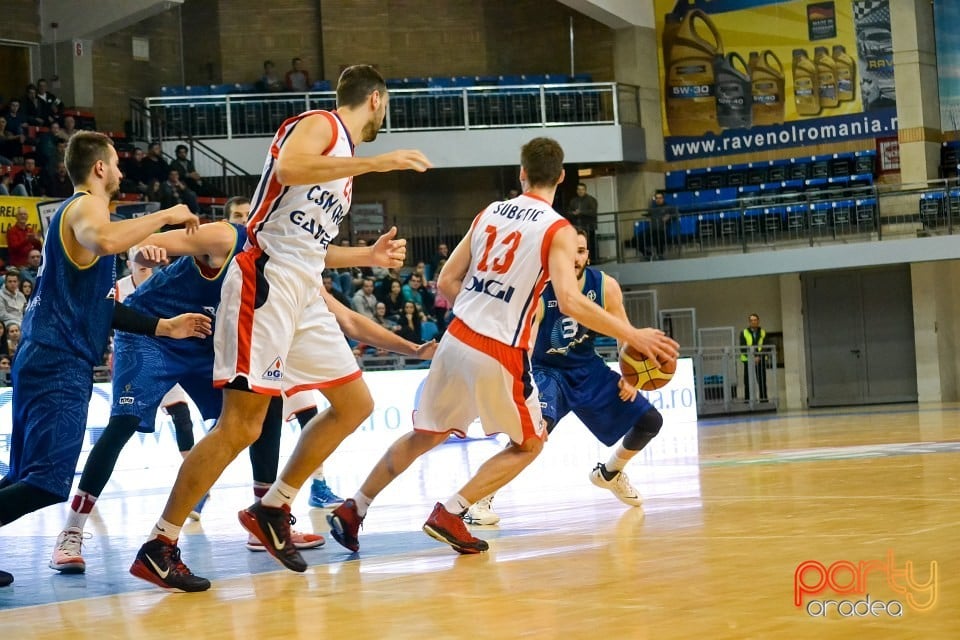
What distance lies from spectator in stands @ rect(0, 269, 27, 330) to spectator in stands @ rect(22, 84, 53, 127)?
686 cm

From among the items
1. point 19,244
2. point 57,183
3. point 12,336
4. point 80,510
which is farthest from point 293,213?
point 57,183

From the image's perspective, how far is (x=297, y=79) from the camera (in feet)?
89.4

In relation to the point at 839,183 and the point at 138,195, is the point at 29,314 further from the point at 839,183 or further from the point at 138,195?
the point at 839,183

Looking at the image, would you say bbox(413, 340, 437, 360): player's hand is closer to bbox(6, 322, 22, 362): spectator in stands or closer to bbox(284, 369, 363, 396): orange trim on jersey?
bbox(284, 369, 363, 396): orange trim on jersey

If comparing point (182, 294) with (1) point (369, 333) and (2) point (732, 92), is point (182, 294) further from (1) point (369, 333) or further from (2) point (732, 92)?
(2) point (732, 92)

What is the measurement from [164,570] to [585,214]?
72.3 feet

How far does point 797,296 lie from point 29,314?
24562 millimetres

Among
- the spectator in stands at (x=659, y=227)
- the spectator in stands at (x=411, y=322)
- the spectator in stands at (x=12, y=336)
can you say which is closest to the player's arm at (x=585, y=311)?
the spectator in stands at (x=12, y=336)

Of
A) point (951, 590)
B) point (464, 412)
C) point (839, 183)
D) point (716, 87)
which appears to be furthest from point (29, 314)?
point (716, 87)

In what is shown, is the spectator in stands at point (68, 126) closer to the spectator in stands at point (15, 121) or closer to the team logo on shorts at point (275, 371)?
the spectator in stands at point (15, 121)

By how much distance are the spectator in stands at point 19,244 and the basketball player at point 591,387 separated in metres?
12.1

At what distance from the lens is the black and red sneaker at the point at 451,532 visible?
19.1 ft

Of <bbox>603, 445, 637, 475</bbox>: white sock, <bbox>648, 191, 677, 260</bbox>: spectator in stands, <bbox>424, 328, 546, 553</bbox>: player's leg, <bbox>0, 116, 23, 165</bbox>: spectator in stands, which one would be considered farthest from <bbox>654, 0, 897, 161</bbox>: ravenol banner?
<bbox>424, 328, 546, 553</bbox>: player's leg

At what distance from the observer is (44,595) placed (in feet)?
16.8
